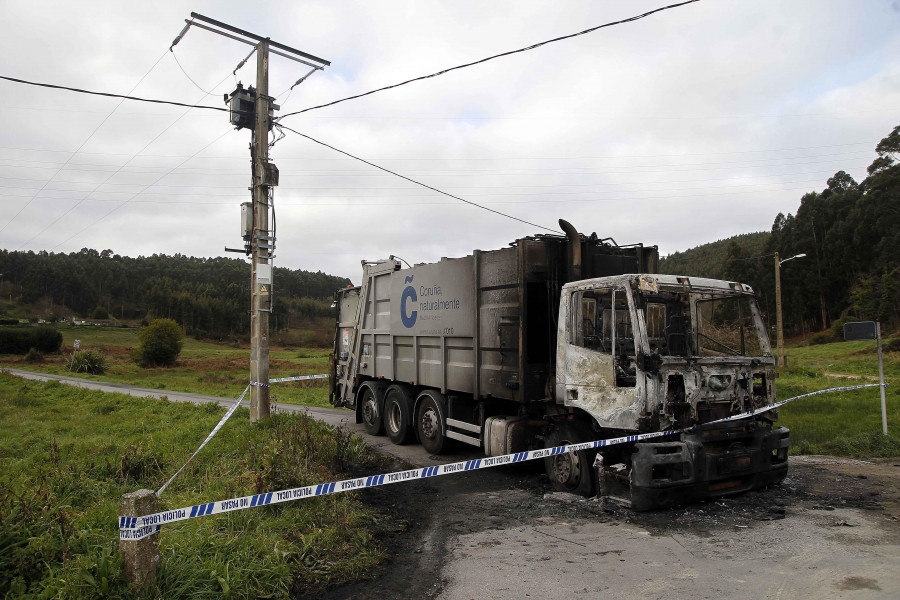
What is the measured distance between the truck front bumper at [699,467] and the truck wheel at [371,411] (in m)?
5.79

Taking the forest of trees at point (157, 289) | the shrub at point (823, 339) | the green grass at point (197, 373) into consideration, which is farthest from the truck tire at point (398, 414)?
the forest of trees at point (157, 289)

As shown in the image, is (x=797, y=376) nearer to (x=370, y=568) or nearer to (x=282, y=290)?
(x=370, y=568)

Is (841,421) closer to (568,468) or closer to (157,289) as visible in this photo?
(568,468)

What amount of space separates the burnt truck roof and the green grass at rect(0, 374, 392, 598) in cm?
333

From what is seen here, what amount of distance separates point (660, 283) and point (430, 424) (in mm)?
4710

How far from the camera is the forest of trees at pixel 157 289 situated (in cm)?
9212

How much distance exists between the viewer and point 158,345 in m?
41.3

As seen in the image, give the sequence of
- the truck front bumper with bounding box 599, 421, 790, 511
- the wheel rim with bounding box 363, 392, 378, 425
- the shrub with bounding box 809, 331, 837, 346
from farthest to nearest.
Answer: the shrub with bounding box 809, 331, 837, 346 < the wheel rim with bounding box 363, 392, 378, 425 < the truck front bumper with bounding box 599, 421, 790, 511

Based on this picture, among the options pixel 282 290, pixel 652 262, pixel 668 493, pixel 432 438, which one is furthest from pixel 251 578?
pixel 282 290

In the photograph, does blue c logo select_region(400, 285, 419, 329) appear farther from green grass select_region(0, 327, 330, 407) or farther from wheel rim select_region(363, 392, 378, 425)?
green grass select_region(0, 327, 330, 407)

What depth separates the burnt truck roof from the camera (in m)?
5.91

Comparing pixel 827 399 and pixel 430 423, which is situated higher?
pixel 430 423

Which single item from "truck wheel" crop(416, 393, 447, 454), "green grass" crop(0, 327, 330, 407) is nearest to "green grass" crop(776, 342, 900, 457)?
"truck wheel" crop(416, 393, 447, 454)

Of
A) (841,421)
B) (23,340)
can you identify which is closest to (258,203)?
(841,421)
